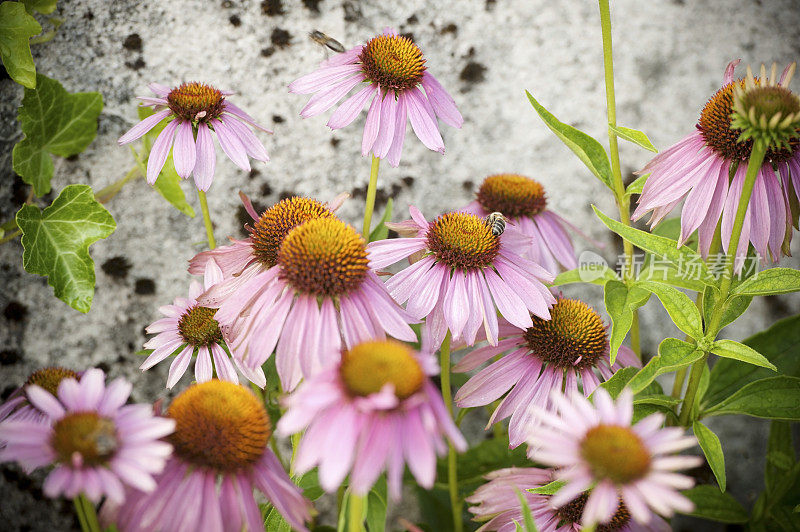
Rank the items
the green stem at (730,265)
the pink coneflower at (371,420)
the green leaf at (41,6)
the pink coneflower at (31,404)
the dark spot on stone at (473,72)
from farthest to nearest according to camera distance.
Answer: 1. the dark spot on stone at (473,72)
2. the green leaf at (41,6)
3. the pink coneflower at (31,404)
4. the green stem at (730,265)
5. the pink coneflower at (371,420)

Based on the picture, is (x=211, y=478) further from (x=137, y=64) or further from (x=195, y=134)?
(x=137, y=64)

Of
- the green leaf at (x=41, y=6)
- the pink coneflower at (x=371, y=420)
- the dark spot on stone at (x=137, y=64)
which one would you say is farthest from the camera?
the dark spot on stone at (x=137, y=64)

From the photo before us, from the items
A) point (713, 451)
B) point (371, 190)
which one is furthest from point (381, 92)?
point (713, 451)

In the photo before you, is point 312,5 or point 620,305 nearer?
point 620,305

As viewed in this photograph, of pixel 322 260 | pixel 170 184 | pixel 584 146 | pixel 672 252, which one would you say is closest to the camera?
pixel 322 260

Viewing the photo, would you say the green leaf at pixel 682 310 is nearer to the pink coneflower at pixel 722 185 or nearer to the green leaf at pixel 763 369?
the pink coneflower at pixel 722 185

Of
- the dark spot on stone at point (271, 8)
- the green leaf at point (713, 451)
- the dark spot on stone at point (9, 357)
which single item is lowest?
the dark spot on stone at point (9, 357)

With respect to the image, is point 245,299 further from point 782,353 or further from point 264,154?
point 782,353

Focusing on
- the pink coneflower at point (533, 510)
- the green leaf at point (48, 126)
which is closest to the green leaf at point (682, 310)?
the pink coneflower at point (533, 510)

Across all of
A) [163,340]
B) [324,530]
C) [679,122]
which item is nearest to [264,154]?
[163,340]
